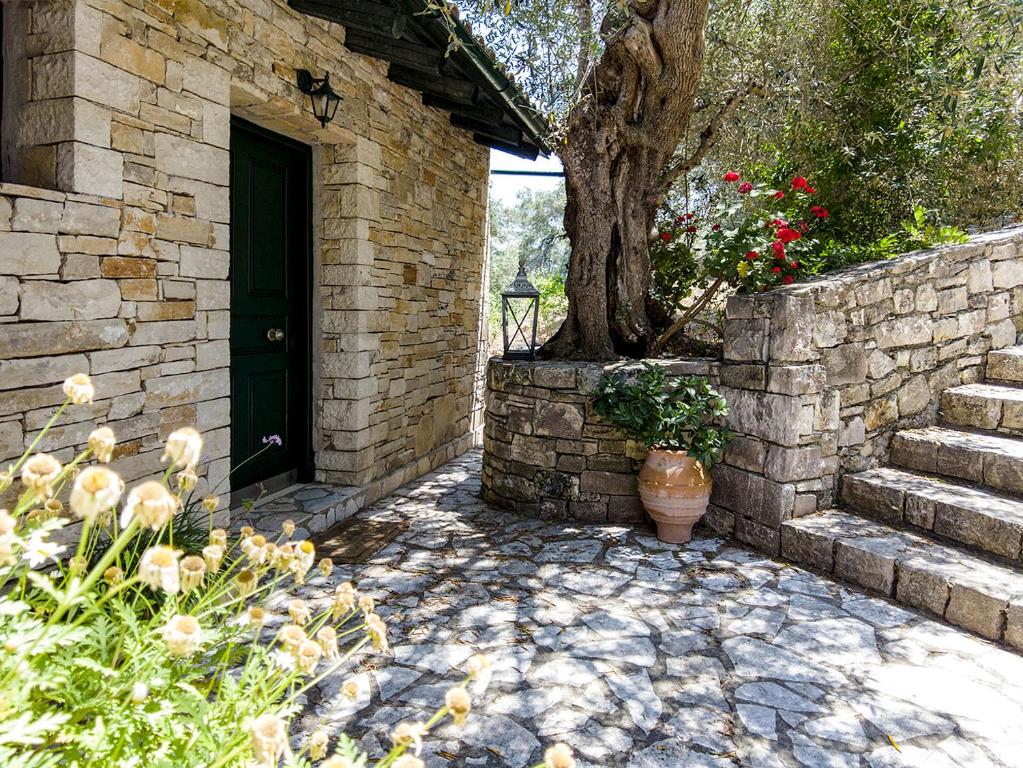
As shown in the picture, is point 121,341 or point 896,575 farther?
point 896,575

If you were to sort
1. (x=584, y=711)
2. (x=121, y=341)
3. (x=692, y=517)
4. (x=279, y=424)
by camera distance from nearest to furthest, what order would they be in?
1. (x=584, y=711)
2. (x=121, y=341)
3. (x=692, y=517)
4. (x=279, y=424)

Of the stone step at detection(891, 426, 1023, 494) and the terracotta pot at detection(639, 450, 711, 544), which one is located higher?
the stone step at detection(891, 426, 1023, 494)

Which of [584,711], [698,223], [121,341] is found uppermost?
[698,223]

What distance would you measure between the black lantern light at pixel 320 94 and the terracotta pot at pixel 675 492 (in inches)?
108

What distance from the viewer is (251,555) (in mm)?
1124

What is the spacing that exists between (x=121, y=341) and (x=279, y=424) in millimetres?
1570

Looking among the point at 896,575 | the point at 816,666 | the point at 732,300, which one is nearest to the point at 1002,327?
the point at 732,300

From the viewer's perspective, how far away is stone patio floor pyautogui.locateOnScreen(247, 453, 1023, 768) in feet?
6.68

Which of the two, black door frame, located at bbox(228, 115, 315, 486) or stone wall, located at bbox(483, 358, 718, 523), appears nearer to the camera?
stone wall, located at bbox(483, 358, 718, 523)

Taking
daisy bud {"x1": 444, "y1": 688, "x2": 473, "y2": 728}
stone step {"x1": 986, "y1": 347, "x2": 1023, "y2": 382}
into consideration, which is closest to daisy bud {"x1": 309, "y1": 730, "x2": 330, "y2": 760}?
daisy bud {"x1": 444, "y1": 688, "x2": 473, "y2": 728}

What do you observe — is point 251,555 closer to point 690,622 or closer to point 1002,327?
point 690,622

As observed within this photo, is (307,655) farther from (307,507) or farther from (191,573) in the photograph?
(307,507)

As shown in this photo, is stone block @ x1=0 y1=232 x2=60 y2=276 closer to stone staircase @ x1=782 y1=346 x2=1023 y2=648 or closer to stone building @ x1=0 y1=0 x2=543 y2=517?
stone building @ x1=0 y1=0 x2=543 y2=517

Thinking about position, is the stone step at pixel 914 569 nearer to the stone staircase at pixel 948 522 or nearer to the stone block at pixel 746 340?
the stone staircase at pixel 948 522
